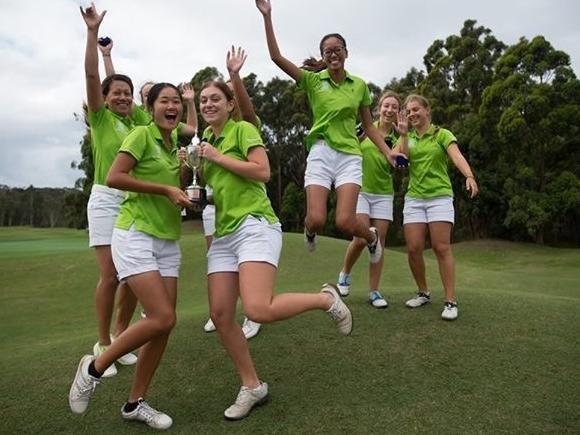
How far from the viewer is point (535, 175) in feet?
96.6

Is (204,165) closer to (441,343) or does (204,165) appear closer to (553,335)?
(441,343)

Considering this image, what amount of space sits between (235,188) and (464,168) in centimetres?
305

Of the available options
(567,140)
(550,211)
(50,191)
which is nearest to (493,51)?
(567,140)

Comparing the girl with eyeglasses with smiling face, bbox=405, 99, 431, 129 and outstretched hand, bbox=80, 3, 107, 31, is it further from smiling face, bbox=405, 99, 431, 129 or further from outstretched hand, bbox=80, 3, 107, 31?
outstretched hand, bbox=80, 3, 107, 31

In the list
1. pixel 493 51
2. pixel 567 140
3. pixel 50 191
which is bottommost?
pixel 50 191

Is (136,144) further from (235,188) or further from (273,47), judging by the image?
(273,47)

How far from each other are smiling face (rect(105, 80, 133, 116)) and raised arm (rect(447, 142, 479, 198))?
11.6 feet

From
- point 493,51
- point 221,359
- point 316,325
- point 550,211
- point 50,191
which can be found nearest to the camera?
point 221,359

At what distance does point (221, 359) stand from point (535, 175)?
28.5 meters

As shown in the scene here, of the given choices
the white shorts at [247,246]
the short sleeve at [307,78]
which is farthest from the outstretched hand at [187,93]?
the white shorts at [247,246]

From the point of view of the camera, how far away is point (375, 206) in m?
6.62

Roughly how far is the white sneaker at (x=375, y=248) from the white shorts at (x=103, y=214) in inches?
113

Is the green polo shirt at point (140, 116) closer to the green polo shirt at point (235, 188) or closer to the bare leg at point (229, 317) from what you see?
the green polo shirt at point (235, 188)

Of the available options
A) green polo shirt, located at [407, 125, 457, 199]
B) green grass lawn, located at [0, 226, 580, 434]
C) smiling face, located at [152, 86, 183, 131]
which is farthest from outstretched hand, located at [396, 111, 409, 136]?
smiling face, located at [152, 86, 183, 131]
